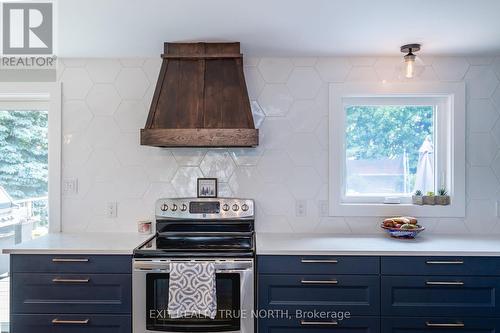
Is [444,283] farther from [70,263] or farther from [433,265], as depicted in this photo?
[70,263]

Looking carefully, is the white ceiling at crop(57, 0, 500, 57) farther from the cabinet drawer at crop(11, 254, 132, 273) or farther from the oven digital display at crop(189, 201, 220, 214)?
the cabinet drawer at crop(11, 254, 132, 273)

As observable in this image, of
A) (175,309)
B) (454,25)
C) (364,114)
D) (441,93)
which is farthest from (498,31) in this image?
(175,309)

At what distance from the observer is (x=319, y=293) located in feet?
6.66

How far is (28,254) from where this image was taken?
2.05 m

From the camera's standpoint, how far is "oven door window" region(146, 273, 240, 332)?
1.97 metres

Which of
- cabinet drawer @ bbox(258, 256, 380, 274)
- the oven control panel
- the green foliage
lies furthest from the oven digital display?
the green foliage

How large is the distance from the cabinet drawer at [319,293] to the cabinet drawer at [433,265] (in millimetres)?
155

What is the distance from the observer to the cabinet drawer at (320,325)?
2023 millimetres

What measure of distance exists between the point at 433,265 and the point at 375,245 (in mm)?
330

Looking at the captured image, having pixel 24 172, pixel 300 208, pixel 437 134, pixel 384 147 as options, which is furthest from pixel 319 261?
pixel 24 172

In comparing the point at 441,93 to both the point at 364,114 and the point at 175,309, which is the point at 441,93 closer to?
the point at 364,114

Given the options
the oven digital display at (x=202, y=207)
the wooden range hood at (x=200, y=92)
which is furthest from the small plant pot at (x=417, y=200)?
the oven digital display at (x=202, y=207)

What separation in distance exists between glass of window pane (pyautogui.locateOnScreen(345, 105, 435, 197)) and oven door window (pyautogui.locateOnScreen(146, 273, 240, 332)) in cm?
119

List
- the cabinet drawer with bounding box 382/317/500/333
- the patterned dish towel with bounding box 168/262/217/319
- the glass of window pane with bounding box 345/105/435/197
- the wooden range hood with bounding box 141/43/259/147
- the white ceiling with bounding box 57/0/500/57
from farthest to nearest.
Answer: the glass of window pane with bounding box 345/105/435/197 → the wooden range hood with bounding box 141/43/259/147 → the cabinet drawer with bounding box 382/317/500/333 → the patterned dish towel with bounding box 168/262/217/319 → the white ceiling with bounding box 57/0/500/57
